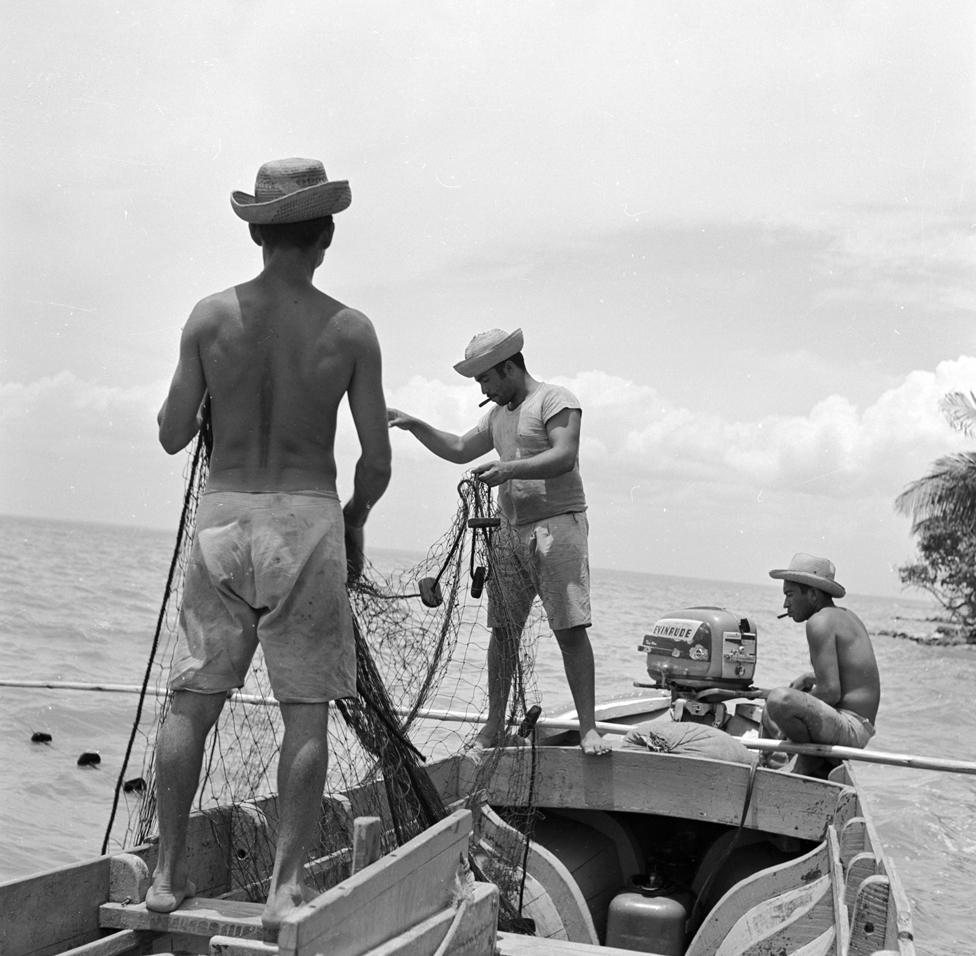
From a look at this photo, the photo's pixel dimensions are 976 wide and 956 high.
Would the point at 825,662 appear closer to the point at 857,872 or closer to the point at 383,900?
the point at 857,872

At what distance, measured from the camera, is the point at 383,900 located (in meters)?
2.58

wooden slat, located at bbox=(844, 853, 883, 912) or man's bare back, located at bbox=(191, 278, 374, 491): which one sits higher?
man's bare back, located at bbox=(191, 278, 374, 491)

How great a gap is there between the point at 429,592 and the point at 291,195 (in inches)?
70.9

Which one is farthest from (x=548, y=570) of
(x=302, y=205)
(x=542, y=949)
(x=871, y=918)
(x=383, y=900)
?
(x=383, y=900)

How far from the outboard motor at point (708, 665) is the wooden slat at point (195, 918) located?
4247mm

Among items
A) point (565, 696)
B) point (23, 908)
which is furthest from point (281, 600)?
point (565, 696)

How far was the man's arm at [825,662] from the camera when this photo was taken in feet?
20.7

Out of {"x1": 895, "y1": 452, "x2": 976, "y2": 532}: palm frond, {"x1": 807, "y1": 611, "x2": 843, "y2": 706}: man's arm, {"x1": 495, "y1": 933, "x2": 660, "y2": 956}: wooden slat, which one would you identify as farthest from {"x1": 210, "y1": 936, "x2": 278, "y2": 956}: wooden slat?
{"x1": 895, "y1": 452, "x2": 976, "y2": 532}: palm frond

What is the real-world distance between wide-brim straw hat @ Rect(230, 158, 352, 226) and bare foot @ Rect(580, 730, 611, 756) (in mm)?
3012

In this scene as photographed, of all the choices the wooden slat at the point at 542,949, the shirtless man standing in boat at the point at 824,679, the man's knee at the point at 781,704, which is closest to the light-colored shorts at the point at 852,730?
the shirtless man standing in boat at the point at 824,679

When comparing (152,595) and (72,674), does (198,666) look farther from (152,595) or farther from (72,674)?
(152,595)

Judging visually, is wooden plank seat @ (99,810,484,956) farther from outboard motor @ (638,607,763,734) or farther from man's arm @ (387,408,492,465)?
outboard motor @ (638,607,763,734)

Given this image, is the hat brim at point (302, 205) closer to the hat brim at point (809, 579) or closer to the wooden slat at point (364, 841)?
the wooden slat at point (364, 841)

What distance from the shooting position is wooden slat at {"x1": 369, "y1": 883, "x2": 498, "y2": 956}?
2.63 meters
